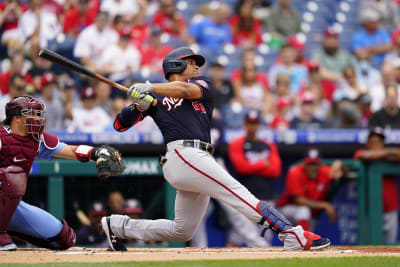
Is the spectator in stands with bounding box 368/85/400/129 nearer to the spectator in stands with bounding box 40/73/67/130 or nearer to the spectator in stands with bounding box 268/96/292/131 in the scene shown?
the spectator in stands with bounding box 268/96/292/131

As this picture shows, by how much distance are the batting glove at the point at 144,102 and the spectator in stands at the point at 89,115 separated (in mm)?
3497

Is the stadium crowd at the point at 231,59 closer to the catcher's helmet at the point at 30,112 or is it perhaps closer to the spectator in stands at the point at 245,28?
the spectator in stands at the point at 245,28

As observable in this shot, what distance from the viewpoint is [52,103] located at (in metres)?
8.98

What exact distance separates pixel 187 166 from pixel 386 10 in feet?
26.4

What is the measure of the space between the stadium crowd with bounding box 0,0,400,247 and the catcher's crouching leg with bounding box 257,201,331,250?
2.55 metres

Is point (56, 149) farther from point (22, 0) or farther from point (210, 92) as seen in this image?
point (22, 0)

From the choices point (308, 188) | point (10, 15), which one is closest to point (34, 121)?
point (308, 188)

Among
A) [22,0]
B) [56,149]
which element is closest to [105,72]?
[22,0]

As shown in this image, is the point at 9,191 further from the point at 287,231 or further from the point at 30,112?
the point at 287,231

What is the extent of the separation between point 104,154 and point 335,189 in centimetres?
367

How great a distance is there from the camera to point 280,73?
1049 centimetres

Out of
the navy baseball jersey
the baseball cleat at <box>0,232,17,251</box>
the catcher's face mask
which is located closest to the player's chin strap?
the navy baseball jersey

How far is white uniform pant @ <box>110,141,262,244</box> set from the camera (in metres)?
5.39

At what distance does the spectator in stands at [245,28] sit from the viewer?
11672 mm
